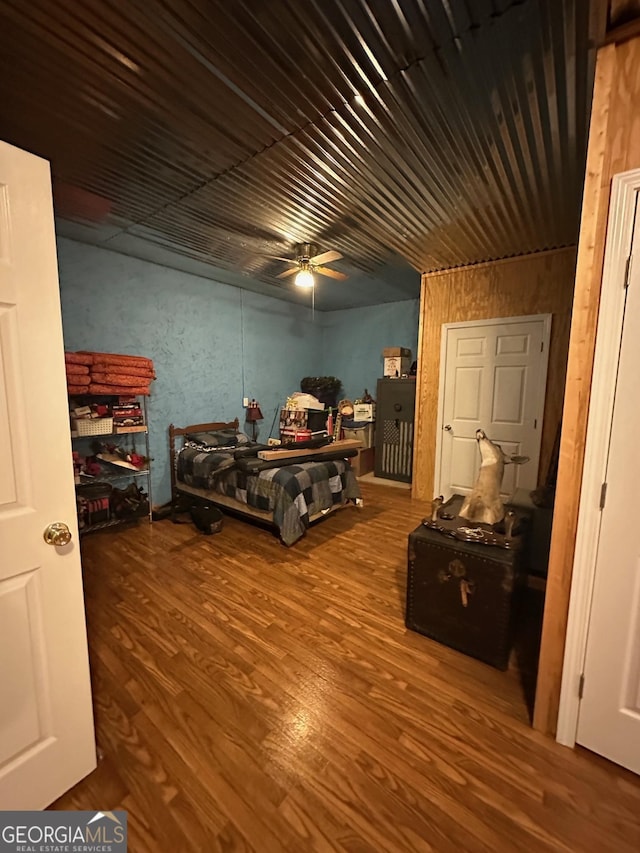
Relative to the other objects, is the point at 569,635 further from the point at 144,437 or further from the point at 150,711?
the point at 144,437

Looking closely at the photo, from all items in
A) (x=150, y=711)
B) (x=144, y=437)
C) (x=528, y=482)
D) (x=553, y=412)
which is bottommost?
(x=150, y=711)

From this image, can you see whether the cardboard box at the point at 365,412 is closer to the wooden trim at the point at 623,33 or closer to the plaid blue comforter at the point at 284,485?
the plaid blue comforter at the point at 284,485

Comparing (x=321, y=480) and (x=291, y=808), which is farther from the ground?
(x=321, y=480)

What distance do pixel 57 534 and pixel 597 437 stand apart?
1852 mm

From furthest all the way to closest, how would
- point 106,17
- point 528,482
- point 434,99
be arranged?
point 528,482 → point 434,99 → point 106,17

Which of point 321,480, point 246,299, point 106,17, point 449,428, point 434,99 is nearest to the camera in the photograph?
point 106,17

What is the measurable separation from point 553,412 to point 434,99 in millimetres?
2892

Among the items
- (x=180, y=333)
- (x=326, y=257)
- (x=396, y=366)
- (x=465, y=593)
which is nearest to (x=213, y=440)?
(x=180, y=333)

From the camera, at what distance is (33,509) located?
1032 millimetres

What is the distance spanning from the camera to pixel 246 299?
4750 millimetres

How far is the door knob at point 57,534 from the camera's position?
105 centimetres

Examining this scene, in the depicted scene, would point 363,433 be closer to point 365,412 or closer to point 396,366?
point 365,412

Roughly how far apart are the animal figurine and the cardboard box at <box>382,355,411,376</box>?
3044 millimetres

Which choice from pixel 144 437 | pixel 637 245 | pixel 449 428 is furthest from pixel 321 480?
pixel 637 245
